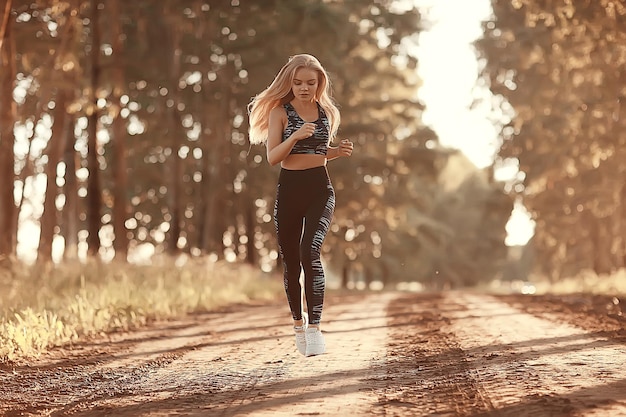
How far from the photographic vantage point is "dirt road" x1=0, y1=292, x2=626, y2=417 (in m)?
5.23

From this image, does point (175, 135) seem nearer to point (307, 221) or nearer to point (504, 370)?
point (307, 221)

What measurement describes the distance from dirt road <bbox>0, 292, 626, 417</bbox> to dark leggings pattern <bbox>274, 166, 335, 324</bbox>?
2.04 feet

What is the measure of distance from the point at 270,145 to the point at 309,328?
1.49m

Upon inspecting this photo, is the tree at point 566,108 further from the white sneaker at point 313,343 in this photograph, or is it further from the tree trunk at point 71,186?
the tree trunk at point 71,186

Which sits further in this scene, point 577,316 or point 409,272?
point 409,272

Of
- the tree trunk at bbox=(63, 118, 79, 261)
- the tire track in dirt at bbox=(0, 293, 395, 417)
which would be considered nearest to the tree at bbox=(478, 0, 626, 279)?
the tire track in dirt at bbox=(0, 293, 395, 417)

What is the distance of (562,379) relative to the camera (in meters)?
5.92

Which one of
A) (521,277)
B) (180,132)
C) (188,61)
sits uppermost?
(188,61)

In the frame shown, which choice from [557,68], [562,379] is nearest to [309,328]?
[562,379]

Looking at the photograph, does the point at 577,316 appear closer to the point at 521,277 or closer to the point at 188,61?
the point at 188,61

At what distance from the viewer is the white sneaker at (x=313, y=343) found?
23.6 feet

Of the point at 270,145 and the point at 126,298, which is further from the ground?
the point at 270,145

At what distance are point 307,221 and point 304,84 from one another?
3.55 ft

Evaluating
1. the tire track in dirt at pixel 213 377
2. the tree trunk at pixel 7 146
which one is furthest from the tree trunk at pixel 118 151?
the tire track in dirt at pixel 213 377
